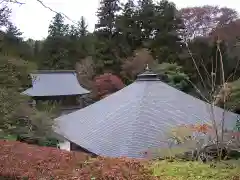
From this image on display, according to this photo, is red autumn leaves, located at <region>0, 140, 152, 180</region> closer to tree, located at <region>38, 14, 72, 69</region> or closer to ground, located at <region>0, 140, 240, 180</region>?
ground, located at <region>0, 140, 240, 180</region>

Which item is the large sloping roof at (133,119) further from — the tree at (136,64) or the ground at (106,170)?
the tree at (136,64)

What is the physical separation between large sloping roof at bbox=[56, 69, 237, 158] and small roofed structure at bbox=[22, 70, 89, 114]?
12079mm

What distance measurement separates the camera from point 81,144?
9.46 metres

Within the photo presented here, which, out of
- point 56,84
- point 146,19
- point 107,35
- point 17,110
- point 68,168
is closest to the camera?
point 68,168

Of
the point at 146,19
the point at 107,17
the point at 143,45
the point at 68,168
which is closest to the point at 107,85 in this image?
the point at 143,45

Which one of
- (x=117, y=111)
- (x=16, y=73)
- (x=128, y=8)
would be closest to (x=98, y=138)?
(x=117, y=111)

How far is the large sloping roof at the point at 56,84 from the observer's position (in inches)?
968

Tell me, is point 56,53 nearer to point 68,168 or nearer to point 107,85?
point 107,85

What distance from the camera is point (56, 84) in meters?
25.9

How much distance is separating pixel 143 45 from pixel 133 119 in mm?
17810

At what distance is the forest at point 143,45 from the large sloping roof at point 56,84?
1287mm

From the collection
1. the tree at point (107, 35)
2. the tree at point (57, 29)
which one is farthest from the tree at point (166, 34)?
the tree at point (57, 29)

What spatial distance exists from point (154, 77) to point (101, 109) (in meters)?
2.32

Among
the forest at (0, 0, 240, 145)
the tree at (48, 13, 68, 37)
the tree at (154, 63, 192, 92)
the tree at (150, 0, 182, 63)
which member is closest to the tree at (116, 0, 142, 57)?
the forest at (0, 0, 240, 145)
